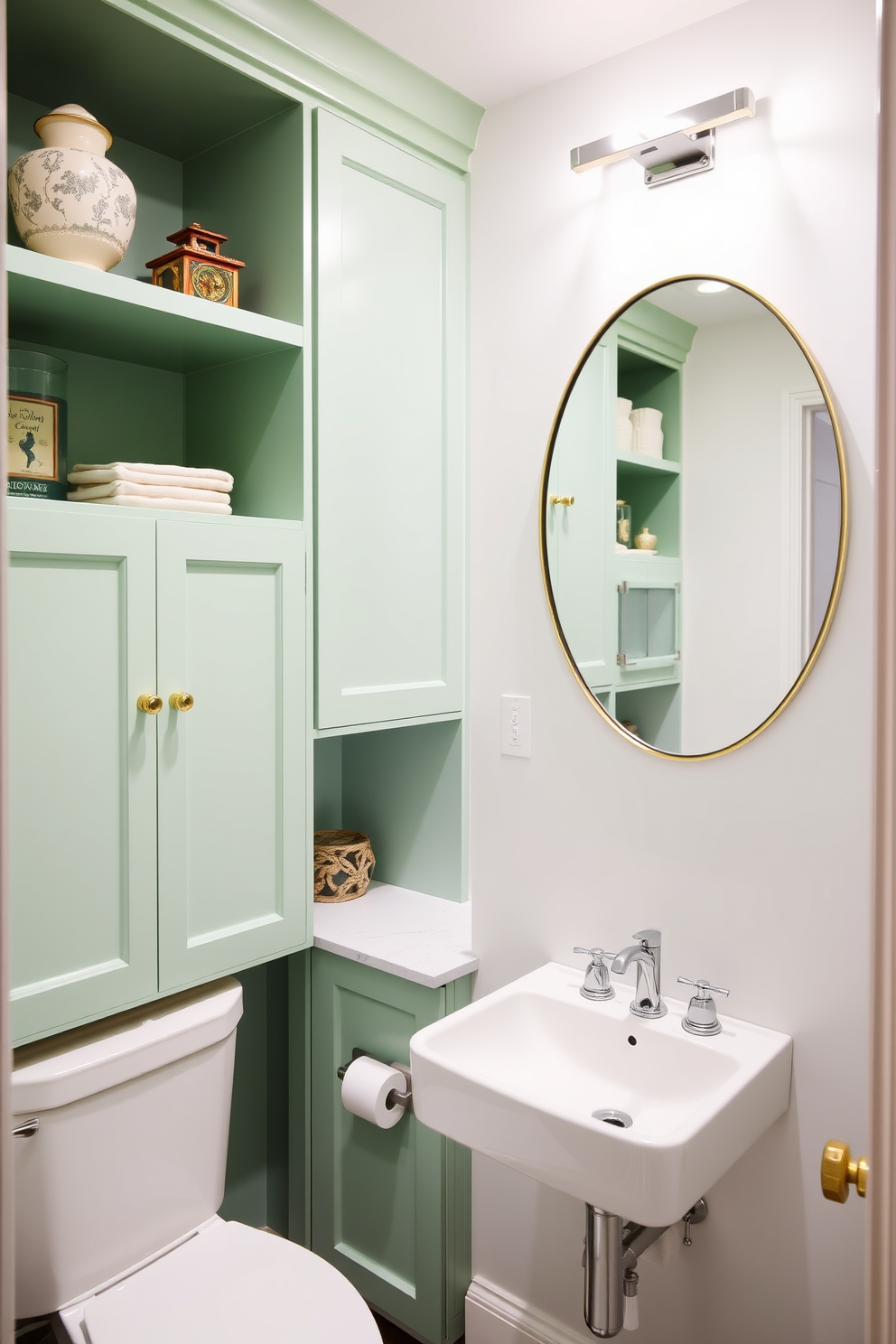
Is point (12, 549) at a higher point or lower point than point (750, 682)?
higher

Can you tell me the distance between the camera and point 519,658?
1823mm

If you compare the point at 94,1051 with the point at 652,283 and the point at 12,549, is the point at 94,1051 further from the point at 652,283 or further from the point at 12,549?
the point at 652,283

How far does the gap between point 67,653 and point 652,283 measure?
115 cm

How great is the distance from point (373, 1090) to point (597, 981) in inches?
19.1

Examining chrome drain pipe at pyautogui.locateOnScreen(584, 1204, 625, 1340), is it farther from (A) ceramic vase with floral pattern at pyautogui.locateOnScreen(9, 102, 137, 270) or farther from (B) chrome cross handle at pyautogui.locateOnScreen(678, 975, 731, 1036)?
(A) ceramic vase with floral pattern at pyautogui.locateOnScreen(9, 102, 137, 270)

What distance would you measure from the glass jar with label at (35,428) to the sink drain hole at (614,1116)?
132 cm

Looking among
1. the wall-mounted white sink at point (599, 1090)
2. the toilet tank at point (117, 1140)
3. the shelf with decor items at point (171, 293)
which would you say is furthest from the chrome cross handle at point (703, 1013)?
the shelf with decor items at point (171, 293)

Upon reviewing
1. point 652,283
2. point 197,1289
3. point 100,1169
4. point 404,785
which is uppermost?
point 652,283

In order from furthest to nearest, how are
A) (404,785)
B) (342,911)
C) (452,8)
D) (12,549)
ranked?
(404,785) < (342,911) < (452,8) < (12,549)

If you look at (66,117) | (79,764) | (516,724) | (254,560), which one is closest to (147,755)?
(79,764)

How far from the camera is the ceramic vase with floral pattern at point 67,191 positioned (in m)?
1.44

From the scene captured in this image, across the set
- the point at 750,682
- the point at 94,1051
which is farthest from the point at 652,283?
the point at 94,1051

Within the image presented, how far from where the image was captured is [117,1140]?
148 centimetres

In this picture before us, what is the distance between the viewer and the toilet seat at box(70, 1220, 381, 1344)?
4.43 feet
